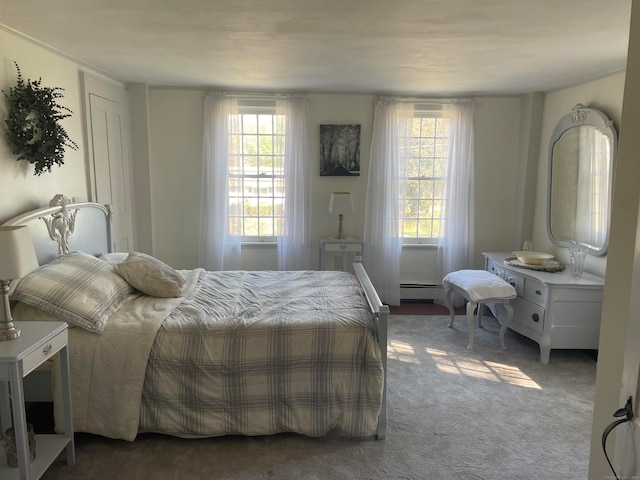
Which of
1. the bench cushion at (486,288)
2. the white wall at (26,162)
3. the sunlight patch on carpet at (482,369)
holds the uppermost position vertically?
the white wall at (26,162)

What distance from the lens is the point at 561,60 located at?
3.29m

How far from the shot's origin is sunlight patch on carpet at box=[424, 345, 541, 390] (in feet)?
11.1

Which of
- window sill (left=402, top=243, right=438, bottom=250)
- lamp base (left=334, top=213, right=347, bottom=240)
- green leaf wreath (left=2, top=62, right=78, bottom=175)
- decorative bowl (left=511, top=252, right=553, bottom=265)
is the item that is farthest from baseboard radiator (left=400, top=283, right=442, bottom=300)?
green leaf wreath (left=2, top=62, right=78, bottom=175)

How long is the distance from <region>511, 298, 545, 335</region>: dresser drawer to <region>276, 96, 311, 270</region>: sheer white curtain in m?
2.20

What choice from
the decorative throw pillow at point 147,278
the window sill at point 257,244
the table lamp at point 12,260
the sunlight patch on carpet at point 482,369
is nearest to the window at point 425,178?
the window sill at point 257,244

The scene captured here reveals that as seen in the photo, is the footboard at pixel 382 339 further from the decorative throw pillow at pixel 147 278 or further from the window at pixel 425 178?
the window at pixel 425 178

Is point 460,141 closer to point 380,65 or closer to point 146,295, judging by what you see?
point 380,65

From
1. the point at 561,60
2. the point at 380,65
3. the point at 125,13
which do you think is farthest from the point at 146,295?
the point at 561,60

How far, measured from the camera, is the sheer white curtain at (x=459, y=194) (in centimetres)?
493

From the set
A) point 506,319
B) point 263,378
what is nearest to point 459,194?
point 506,319

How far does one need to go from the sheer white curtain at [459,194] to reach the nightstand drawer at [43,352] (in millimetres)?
3985

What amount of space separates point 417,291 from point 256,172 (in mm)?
2316

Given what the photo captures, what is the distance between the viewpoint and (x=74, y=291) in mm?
2537

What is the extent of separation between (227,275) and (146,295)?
2.56 feet
